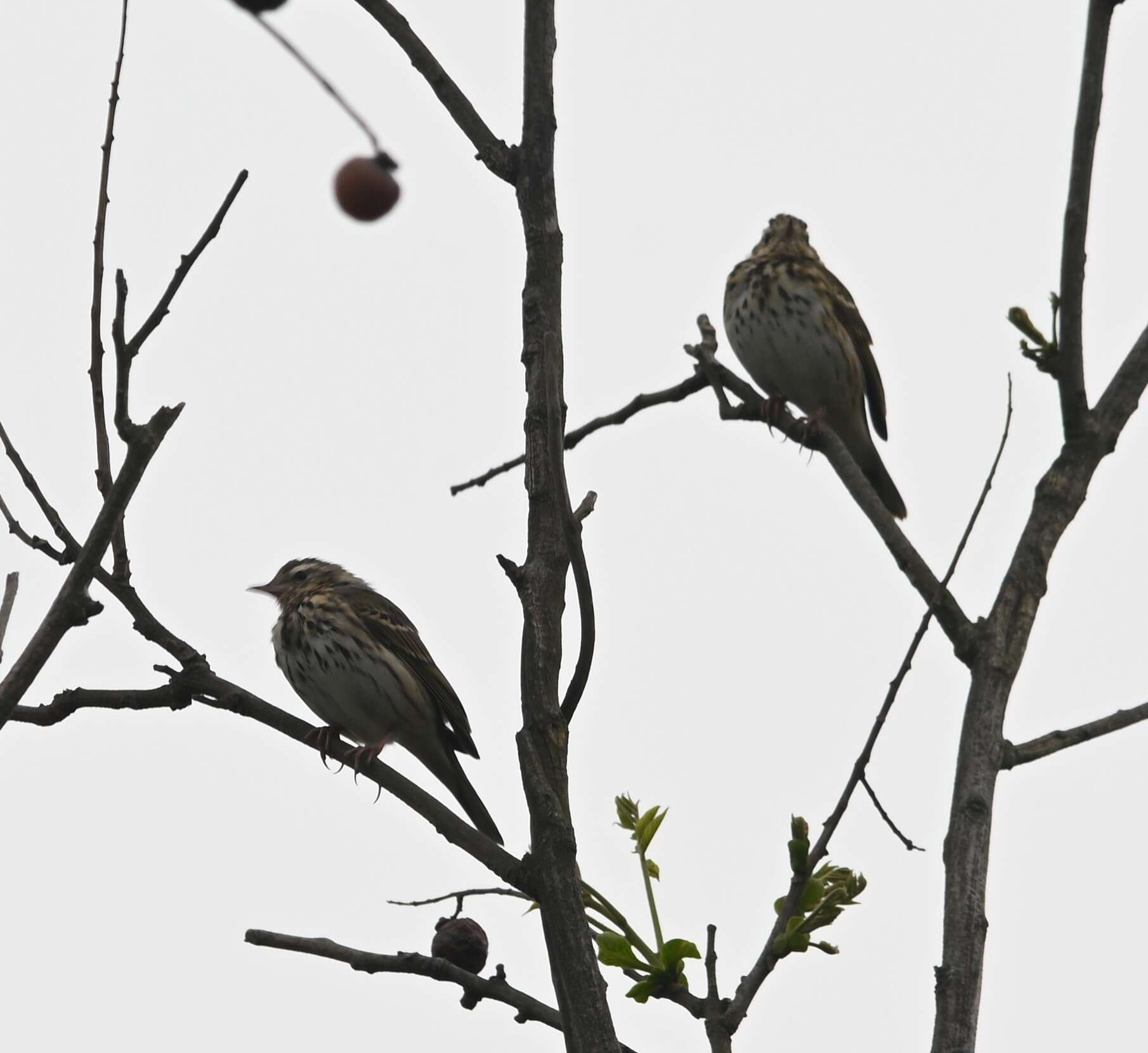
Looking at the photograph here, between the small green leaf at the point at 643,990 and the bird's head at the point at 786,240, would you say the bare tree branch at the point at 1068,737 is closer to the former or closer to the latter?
the small green leaf at the point at 643,990

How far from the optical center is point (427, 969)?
3.46 meters

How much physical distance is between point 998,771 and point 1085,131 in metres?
1.42

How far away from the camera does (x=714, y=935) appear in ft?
11.2

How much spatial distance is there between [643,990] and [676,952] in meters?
0.12

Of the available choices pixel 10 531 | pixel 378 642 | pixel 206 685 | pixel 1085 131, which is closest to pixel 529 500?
pixel 206 685

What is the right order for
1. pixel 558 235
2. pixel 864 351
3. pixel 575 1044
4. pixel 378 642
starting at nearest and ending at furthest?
pixel 575 1044
pixel 558 235
pixel 378 642
pixel 864 351

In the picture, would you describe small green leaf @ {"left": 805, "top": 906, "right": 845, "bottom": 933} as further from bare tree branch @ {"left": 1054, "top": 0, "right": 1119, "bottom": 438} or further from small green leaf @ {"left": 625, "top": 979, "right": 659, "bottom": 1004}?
bare tree branch @ {"left": 1054, "top": 0, "right": 1119, "bottom": 438}

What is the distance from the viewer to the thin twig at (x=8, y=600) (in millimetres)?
3352

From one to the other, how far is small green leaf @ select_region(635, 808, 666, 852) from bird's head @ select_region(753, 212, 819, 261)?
6.80 meters

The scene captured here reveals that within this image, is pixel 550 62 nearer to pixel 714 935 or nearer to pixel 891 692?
pixel 891 692

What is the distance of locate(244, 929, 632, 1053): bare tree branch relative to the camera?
3303mm

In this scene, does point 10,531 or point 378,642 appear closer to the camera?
point 10,531

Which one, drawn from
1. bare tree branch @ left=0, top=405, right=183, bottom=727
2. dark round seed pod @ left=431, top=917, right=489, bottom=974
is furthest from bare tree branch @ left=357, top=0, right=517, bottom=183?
dark round seed pod @ left=431, top=917, right=489, bottom=974

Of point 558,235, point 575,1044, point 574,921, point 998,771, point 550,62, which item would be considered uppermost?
point 550,62
